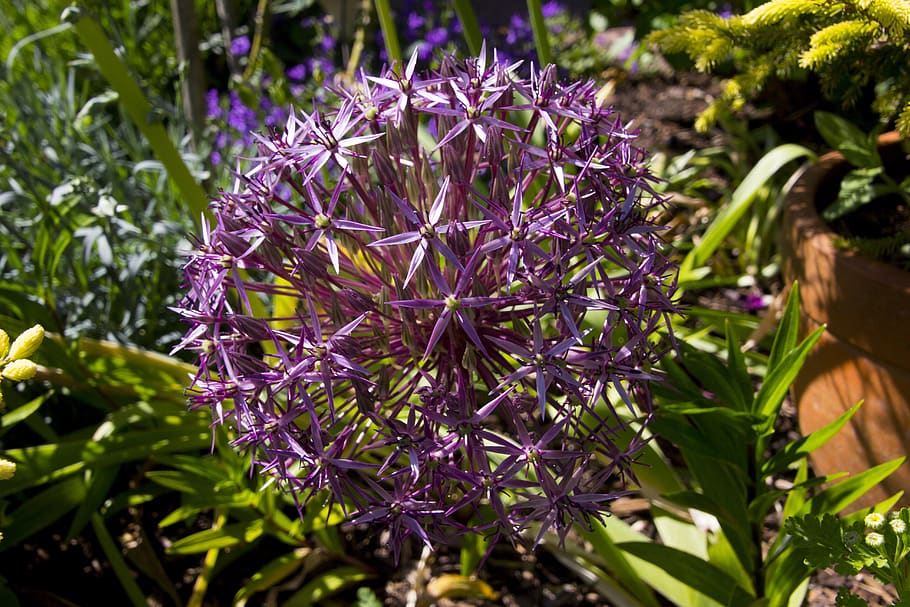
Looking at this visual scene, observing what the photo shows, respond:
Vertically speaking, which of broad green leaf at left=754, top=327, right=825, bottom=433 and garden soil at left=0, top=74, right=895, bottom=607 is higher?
broad green leaf at left=754, top=327, right=825, bottom=433

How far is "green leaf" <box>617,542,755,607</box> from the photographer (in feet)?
4.10

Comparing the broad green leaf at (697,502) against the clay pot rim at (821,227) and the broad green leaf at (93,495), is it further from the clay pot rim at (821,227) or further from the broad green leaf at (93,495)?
the broad green leaf at (93,495)

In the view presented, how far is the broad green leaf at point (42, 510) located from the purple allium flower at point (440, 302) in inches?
24.9

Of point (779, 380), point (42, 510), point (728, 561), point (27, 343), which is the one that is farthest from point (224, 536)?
point (779, 380)

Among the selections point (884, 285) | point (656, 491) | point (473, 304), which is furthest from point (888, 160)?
point (473, 304)

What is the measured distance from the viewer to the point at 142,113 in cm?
148

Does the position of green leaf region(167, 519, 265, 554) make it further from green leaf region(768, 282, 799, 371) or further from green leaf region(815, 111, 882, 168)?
green leaf region(815, 111, 882, 168)

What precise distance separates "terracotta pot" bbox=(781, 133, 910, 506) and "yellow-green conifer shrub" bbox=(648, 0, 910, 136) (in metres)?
0.24

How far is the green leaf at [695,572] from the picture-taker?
125 centimetres

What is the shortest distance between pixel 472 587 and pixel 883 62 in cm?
128

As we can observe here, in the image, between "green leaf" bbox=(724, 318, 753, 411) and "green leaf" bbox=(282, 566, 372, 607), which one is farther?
"green leaf" bbox=(282, 566, 372, 607)

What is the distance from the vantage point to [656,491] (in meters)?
1.49

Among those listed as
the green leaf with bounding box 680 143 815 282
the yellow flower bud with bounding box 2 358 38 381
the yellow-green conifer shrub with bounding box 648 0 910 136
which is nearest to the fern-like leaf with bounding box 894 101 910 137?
the yellow-green conifer shrub with bounding box 648 0 910 136

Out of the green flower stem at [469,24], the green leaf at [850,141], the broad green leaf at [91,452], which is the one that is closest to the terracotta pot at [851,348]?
the green leaf at [850,141]
